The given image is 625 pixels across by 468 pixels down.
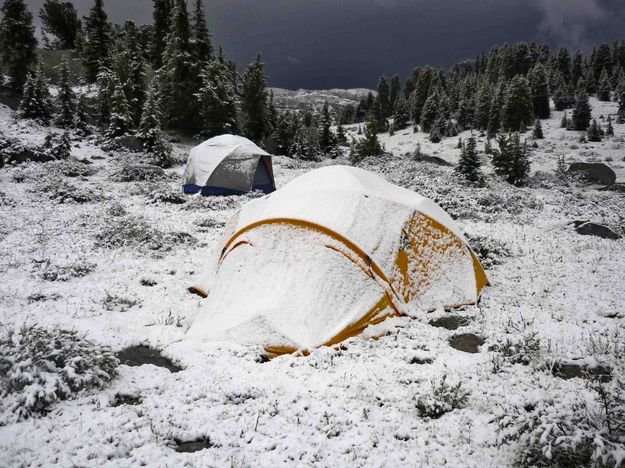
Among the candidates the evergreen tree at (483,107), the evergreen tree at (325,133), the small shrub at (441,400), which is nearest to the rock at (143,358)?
the small shrub at (441,400)

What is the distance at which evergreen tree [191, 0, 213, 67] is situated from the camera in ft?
105

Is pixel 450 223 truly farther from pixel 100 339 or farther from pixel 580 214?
pixel 580 214

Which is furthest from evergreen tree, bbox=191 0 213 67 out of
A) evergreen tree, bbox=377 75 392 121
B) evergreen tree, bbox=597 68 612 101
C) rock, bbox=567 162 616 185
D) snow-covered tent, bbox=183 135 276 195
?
evergreen tree, bbox=377 75 392 121

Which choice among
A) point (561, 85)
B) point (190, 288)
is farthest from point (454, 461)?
point (561, 85)

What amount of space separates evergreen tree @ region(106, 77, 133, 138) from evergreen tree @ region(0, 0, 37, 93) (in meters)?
11.4

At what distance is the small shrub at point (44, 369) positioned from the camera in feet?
11.7

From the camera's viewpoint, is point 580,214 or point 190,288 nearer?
point 190,288

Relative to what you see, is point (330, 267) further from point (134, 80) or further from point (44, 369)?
point (134, 80)

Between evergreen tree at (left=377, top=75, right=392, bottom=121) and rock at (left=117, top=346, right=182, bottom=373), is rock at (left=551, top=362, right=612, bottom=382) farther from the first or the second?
evergreen tree at (left=377, top=75, right=392, bottom=121)

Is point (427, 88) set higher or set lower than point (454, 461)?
higher

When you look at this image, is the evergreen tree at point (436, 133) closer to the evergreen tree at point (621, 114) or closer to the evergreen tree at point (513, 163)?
the evergreen tree at point (621, 114)

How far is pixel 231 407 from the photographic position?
3857mm

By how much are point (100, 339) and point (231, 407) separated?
2.57 metres

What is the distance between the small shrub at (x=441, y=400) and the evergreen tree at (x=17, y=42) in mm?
39119
